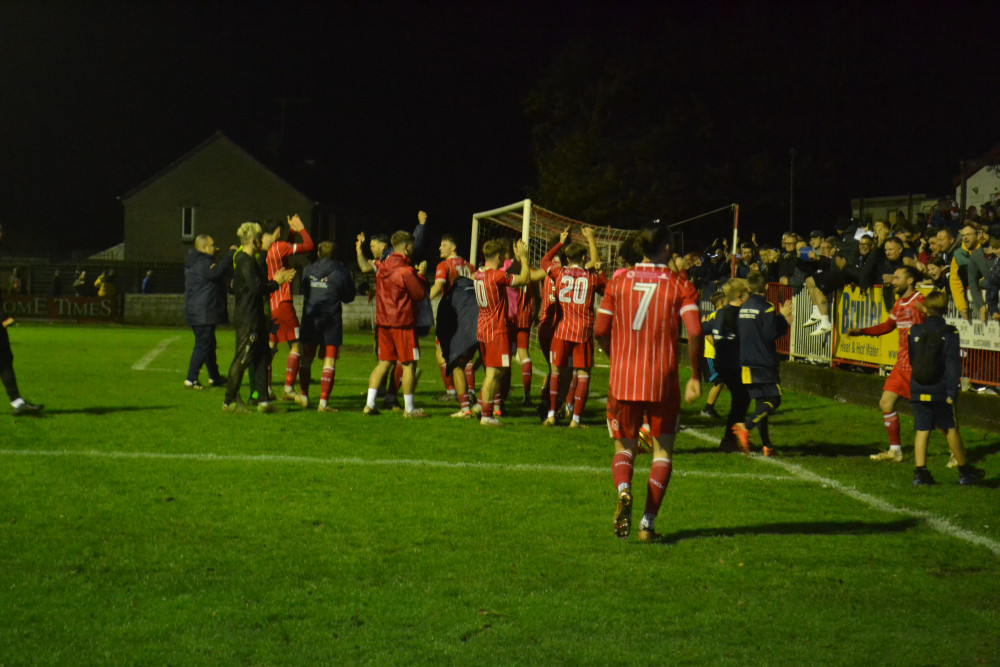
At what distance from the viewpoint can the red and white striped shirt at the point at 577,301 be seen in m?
12.1

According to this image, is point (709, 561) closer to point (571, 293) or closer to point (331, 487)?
point (331, 487)

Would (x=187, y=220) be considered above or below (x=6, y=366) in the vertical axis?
above

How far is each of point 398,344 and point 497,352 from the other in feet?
3.93

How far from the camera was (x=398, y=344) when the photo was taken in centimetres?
1245

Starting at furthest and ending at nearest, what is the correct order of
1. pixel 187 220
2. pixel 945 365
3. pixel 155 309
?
1. pixel 187 220
2. pixel 155 309
3. pixel 945 365

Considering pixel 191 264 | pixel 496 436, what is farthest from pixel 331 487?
pixel 191 264

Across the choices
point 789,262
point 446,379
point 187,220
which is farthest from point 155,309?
point 187,220

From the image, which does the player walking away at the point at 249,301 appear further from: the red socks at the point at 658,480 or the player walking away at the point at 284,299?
the red socks at the point at 658,480

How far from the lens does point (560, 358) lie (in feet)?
40.6

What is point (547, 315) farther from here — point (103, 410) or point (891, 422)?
point (103, 410)

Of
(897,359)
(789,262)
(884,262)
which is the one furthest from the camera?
(789,262)

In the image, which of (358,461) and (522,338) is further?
(522,338)

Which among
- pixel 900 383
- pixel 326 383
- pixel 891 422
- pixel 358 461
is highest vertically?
pixel 900 383

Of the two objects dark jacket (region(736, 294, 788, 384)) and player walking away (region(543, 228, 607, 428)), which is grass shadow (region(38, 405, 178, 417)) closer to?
player walking away (region(543, 228, 607, 428))
